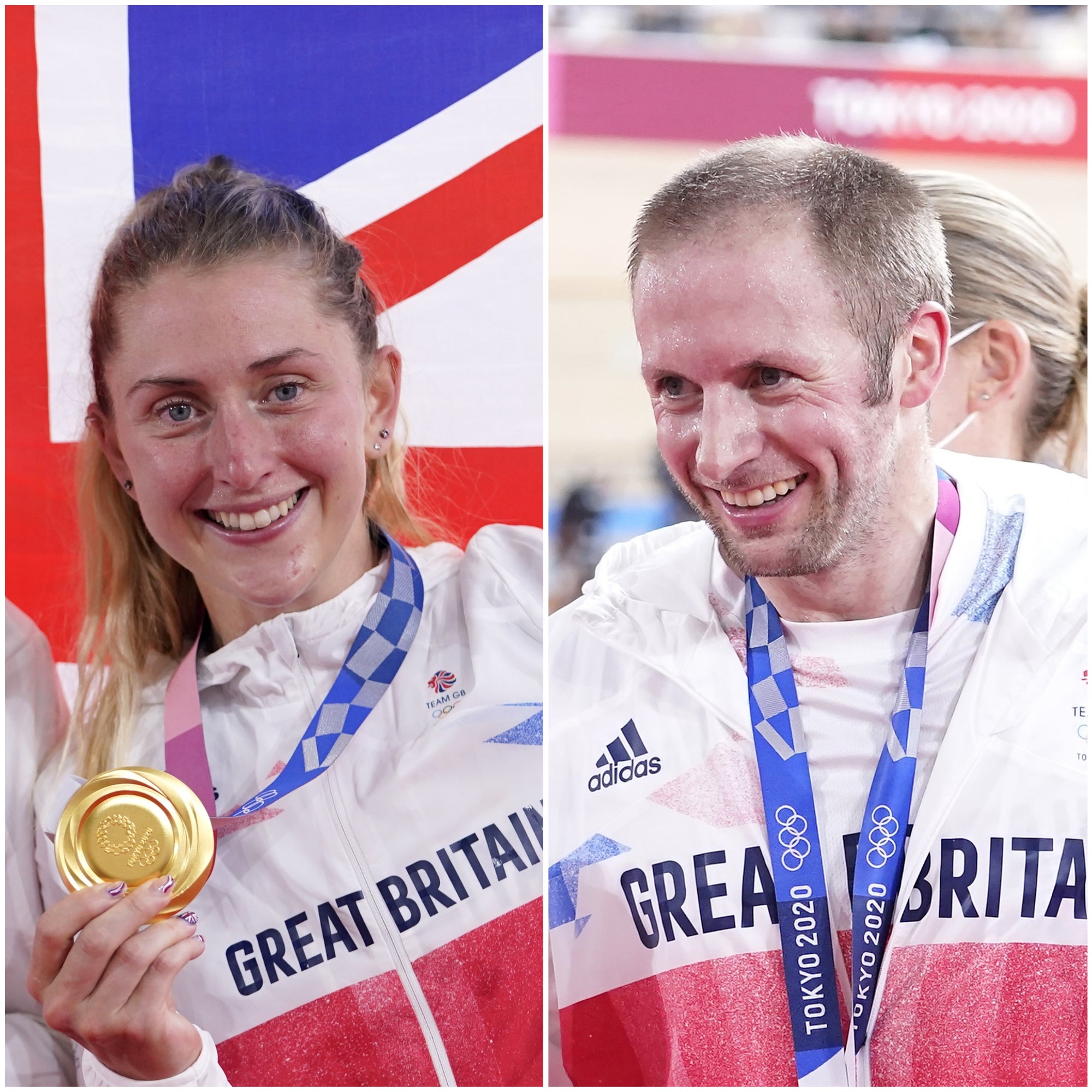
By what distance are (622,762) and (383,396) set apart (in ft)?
2.61

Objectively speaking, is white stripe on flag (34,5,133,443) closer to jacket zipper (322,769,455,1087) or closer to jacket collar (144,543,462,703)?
jacket collar (144,543,462,703)

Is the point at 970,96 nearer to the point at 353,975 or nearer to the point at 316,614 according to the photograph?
the point at 316,614

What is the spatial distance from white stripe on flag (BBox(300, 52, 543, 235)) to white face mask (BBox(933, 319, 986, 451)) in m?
0.93

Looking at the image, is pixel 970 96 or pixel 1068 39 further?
pixel 970 96

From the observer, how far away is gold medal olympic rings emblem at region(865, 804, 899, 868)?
194 cm

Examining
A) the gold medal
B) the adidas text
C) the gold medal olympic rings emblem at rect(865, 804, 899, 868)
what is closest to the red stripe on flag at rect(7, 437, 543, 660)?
the gold medal

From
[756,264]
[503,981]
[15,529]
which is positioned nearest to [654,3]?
[756,264]

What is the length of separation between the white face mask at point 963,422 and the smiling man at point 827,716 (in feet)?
0.71

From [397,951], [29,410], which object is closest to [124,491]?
[29,410]

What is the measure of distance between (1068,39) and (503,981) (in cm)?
210

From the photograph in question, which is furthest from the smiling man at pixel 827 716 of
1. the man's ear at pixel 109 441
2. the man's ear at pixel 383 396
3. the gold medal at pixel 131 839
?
the man's ear at pixel 109 441

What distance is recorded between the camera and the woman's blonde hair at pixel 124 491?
6.76 feet

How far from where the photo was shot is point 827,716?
2043mm

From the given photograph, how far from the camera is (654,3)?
219 cm
